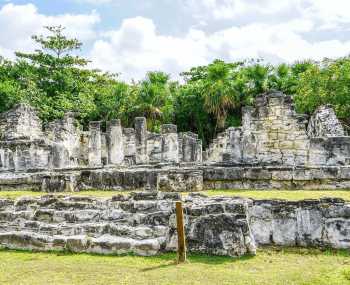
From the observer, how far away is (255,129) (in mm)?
14281

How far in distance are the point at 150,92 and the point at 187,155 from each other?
7928 mm

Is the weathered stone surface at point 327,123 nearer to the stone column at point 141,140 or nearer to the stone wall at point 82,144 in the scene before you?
the stone wall at point 82,144

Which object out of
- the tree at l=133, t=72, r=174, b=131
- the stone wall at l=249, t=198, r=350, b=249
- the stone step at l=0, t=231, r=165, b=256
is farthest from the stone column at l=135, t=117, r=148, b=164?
the stone wall at l=249, t=198, r=350, b=249

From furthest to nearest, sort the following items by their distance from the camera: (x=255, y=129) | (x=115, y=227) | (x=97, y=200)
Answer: (x=255, y=129), (x=97, y=200), (x=115, y=227)

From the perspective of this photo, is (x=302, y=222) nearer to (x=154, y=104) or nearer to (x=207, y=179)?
(x=207, y=179)

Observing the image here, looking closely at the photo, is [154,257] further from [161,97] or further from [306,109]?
[161,97]

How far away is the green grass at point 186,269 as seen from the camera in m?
4.42

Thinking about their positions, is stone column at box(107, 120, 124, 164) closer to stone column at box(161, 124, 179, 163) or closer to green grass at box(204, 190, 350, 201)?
stone column at box(161, 124, 179, 163)

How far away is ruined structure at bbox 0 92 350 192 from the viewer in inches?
306

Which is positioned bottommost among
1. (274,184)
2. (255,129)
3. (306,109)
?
(274,184)

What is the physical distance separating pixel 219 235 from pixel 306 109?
16.4 m

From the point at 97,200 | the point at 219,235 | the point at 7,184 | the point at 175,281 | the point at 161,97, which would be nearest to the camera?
the point at 175,281

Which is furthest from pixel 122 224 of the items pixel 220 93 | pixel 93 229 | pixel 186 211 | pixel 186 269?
pixel 220 93

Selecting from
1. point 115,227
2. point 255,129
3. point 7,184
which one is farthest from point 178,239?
point 255,129
